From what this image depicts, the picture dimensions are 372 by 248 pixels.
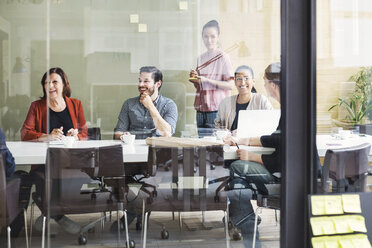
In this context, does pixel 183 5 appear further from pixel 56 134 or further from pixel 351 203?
pixel 351 203

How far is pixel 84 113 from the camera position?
3.80 metres

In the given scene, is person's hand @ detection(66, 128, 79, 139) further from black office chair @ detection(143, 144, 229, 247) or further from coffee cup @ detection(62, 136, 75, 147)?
black office chair @ detection(143, 144, 229, 247)

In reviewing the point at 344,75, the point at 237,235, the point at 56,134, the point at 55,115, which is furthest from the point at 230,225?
the point at 55,115

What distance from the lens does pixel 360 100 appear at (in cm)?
266

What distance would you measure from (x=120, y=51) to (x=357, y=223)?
117 inches

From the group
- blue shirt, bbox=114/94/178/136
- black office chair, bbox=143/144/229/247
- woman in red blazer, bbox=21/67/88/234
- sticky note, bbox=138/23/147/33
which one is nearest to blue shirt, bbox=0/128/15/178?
woman in red blazer, bbox=21/67/88/234

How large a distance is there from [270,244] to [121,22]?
9.42 ft

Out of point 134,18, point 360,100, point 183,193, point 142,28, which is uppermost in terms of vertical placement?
point 134,18

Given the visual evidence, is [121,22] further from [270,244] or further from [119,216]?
[270,244]

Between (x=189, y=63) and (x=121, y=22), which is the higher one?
(x=121, y=22)

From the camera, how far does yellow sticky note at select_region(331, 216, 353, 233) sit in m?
2.12

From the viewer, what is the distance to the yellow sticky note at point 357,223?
214 centimetres

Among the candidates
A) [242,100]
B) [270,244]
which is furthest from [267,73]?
[270,244]

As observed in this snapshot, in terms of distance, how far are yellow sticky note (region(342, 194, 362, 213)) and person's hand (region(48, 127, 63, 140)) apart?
5.95 ft
